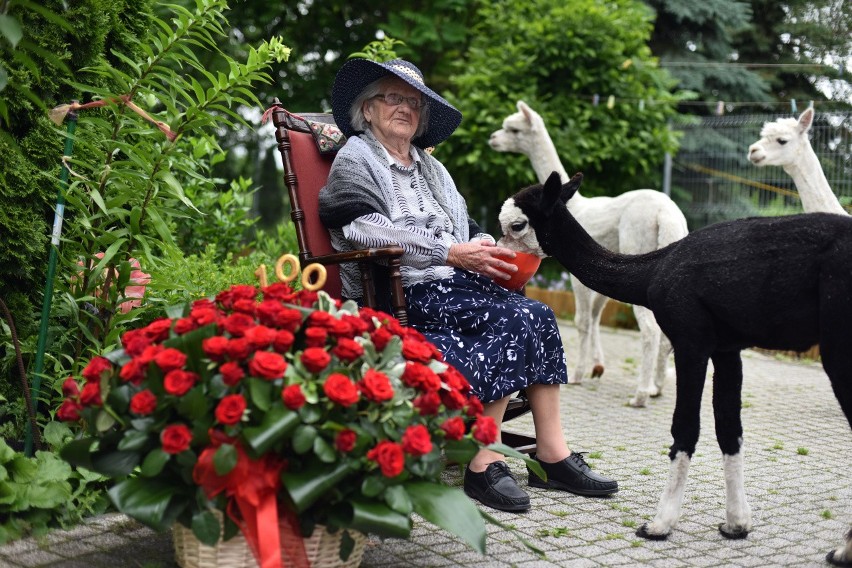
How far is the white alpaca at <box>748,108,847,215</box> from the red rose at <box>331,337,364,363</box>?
3.98 metres

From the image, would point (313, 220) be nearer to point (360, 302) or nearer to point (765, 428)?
point (360, 302)

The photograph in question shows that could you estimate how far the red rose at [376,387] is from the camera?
254cm

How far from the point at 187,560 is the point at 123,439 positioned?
0.44 meters

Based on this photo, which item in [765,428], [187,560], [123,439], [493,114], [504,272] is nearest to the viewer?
[123,439]

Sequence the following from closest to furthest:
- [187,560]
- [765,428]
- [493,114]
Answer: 1. [187,560]
2. [765,428]
3. [493,114]

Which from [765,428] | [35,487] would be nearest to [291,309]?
[35,487]

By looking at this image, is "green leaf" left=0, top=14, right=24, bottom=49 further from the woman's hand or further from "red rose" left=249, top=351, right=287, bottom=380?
the woman's hand

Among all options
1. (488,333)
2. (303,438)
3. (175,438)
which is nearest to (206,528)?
(175,438)

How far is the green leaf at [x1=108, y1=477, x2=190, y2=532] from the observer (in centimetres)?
252

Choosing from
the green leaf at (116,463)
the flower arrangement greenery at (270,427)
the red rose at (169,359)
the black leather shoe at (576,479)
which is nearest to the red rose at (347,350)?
the flower arrangement greenery at (270,427)

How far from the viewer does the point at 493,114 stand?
9867 mm

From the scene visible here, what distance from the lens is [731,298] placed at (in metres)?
3.12

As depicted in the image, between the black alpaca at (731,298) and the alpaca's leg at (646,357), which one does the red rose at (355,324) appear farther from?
the alpaca's leg at (646,357)

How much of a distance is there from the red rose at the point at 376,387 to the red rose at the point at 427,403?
0.12 metres
